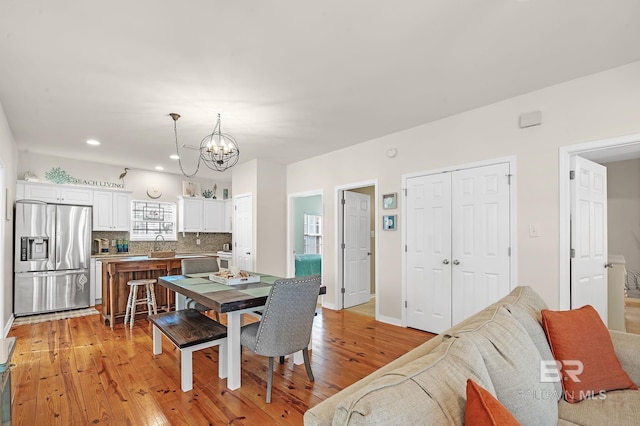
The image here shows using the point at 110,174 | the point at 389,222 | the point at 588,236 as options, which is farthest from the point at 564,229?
the point at 110,174

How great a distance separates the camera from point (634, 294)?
4.93m

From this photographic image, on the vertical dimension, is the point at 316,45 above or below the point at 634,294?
above

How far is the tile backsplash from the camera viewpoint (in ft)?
20.5

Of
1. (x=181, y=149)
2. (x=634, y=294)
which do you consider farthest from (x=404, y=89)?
(x=634, y=294)

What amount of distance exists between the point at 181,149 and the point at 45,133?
1.70 metres

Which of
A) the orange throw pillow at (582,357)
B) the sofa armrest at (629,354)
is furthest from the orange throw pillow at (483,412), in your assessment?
the sofa armrest at (629,354)

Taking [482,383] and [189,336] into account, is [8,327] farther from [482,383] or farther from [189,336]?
[482,383]

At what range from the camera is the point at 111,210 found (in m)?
6.01

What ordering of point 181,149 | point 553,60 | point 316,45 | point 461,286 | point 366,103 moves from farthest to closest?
point 181,149 → point 461,286 → point 366,103 → point 553,60 → point 316,45

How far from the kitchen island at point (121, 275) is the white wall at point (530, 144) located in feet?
10.5

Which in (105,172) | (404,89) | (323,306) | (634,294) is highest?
(404,89)

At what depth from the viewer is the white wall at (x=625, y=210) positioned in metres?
5.14

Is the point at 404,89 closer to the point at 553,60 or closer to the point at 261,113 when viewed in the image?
the point at 553,60

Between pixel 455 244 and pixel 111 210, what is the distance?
235 inches
